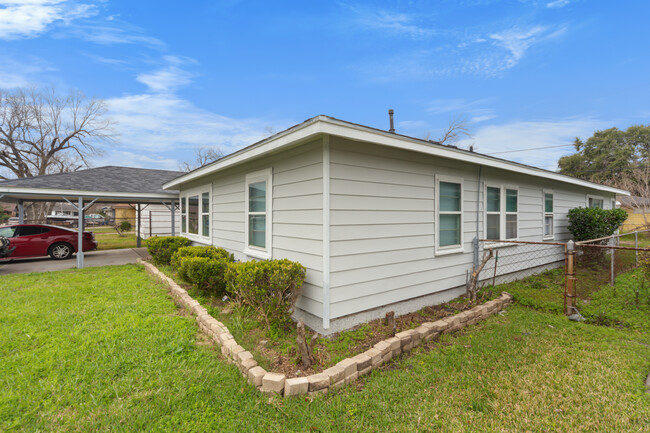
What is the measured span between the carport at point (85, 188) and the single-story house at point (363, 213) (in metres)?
5.56

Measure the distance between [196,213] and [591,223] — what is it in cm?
1145

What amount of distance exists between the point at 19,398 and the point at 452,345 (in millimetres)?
4125

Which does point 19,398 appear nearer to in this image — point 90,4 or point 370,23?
point 90,4

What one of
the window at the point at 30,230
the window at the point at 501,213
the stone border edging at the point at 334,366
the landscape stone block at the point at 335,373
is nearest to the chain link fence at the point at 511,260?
the window at the point at 501,213

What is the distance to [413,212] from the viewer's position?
4336mm

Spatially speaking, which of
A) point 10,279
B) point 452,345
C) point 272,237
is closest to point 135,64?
point 10,279

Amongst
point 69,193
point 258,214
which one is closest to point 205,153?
point 69,193

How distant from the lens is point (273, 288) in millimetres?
3402

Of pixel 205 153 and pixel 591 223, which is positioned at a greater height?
pixel 205 153

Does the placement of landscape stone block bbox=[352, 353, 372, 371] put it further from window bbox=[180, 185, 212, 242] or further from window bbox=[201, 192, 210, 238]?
window bbox=[201, 192, 210, 238]

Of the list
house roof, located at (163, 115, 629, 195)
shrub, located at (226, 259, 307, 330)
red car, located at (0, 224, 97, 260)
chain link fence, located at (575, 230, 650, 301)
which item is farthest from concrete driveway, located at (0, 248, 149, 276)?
chain link fence, located at (575, 230, 650, 301)

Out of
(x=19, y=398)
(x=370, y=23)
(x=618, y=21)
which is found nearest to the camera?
(x=19, y=398)

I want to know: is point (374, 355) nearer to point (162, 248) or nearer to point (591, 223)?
point (162, 248)

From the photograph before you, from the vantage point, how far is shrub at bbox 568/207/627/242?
7762 millimetres
